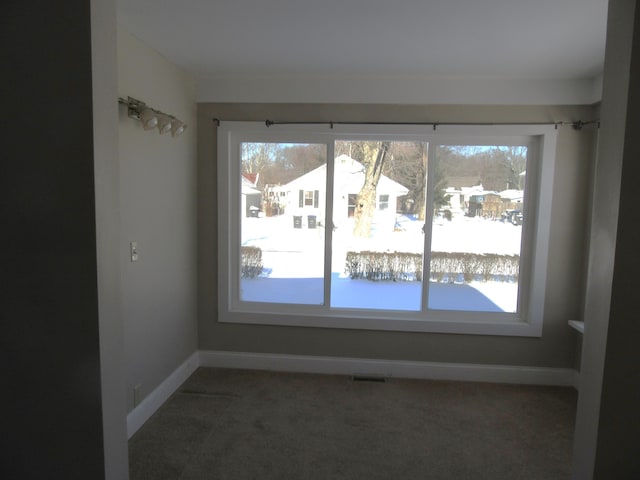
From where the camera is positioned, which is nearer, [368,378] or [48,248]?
[48,248]

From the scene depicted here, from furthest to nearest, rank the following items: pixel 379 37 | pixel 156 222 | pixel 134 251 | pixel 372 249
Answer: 1. pixel 372 249
2. pixel 156 222
3. pixel 134 251
4. pixel 379 37

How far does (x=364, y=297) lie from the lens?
3.33 metres

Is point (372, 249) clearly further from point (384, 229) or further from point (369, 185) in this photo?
point (369, 185)

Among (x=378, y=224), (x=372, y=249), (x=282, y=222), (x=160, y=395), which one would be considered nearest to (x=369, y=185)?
(x=378, y=224)

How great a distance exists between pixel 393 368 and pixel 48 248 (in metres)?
2.73

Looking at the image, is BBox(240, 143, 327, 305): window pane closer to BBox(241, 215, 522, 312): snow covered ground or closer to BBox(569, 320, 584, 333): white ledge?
BBox(241, 215, 522, 312): snow covered ground

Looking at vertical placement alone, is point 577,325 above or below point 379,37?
below

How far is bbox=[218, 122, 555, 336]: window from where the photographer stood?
311 cm

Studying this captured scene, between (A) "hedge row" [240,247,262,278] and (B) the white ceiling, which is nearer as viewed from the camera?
(B) the white ceiling

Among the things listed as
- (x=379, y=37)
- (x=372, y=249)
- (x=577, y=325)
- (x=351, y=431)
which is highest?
(x=379, y=37)

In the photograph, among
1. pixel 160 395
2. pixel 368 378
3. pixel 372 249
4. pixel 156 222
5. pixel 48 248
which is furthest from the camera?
pixel 372 249

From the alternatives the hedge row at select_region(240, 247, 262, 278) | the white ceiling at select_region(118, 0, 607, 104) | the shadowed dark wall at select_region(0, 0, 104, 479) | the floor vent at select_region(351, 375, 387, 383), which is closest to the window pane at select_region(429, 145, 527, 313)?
the white ceiling at select_region(118, 0, 607, 104)

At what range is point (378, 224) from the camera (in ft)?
10.7

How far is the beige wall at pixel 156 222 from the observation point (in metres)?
2.26
